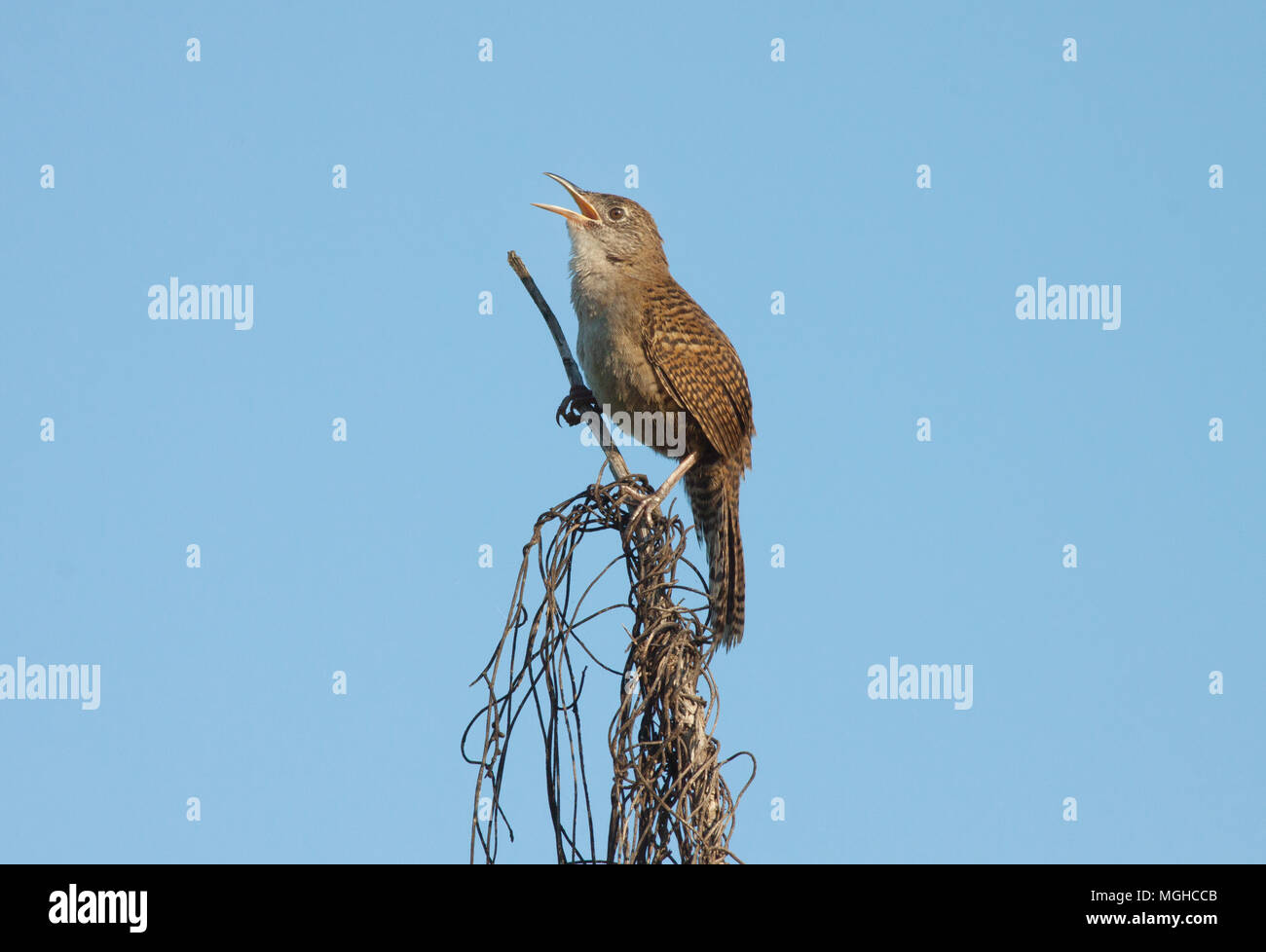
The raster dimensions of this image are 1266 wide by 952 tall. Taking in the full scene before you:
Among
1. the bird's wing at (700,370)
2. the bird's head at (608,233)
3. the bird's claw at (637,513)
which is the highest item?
the bird's head at (608,233)

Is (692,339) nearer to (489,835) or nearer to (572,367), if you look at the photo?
(572,367)

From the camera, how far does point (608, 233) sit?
7367 mm

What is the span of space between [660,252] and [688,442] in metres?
1.31

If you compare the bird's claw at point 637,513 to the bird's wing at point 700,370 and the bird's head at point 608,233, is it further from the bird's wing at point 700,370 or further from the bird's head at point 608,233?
the bird's head at point 608,233

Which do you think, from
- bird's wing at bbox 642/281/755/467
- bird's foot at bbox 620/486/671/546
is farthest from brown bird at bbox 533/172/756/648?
bird's foot at bbox 620/486/671/546

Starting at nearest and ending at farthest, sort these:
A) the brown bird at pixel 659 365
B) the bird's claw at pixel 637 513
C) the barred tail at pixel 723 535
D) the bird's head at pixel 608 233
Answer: the bird's claw at pixel 637 513, the barred tail at pixel 723 535, the brown bird at pixel 659 365, the bird's head at pixel 608 233

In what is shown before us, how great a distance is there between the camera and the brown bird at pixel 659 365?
22.7ft

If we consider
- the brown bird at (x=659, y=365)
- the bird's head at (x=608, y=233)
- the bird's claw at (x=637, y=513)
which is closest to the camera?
the bird's claw at (x=637, y=513)

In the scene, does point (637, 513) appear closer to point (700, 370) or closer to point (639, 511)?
point (639, 511)

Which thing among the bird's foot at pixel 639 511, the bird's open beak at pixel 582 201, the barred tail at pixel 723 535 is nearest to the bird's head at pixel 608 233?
the bird's open beak at pixel 582 201

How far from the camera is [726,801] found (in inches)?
167

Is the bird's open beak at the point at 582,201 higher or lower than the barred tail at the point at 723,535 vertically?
higher

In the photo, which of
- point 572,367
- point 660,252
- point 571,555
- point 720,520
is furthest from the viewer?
point 660,252
